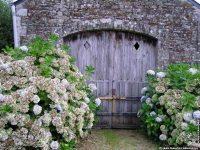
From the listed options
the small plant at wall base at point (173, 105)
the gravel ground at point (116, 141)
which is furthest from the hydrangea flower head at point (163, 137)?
the gravel ground at point (116, 141)

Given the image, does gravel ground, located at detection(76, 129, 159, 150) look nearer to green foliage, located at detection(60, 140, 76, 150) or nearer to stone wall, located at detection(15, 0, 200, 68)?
green foliage, located at detection(60, 140, 76, 150)

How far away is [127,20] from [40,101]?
337cm

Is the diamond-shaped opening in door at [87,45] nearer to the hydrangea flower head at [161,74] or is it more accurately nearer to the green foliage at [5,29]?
the hydrangea flower head at [161,74]

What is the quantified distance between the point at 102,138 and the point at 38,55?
2207mm

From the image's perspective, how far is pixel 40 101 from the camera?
470 cm

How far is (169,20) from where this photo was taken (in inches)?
284

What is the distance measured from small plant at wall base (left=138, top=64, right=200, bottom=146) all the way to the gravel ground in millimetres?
280

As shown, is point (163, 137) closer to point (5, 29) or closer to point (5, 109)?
point (5, 109)

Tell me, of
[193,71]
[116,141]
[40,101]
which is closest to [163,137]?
[116,141]

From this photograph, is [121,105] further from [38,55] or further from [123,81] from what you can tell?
[38,55]

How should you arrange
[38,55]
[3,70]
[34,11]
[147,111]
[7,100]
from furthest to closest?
[34,11]
[147,111]
[38,55]
[3,70]
[7,100]

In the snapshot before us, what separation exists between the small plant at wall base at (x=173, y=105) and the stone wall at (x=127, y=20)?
3.53 ft

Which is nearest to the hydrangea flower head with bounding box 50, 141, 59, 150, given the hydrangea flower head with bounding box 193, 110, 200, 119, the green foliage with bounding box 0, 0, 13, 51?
the hydrangea flower head with bounding box 193, 110, 200, 119

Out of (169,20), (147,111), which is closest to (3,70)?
(147,111)
